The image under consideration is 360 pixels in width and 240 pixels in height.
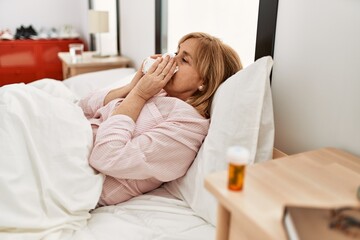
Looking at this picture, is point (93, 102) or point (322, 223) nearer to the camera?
point (322, 223)

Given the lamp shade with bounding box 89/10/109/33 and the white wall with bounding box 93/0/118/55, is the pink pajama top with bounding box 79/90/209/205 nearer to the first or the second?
the lamp shade with bounding box 89/10/109/33

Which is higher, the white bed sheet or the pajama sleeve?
the pajama sleeve

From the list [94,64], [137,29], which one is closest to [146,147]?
[137,29]

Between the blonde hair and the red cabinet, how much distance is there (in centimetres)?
304

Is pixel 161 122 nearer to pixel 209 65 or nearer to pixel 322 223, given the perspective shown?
pixel 209 65

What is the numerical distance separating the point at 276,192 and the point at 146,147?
0.52m

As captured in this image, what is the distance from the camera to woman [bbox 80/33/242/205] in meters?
1.07

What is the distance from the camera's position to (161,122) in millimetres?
1175

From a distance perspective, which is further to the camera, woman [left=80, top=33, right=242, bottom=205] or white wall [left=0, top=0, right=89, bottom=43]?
white wall [left=0, top=0, right=89, bottom=43]

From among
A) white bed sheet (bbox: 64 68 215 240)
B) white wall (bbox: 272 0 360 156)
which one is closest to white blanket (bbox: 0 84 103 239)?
white bed sheet (bbox: 64 68 215 240)

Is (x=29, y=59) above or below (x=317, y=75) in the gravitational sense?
below

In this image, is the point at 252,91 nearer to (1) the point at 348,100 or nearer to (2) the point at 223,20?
(1) the point at 348,100

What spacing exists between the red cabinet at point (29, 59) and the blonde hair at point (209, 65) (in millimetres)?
3042

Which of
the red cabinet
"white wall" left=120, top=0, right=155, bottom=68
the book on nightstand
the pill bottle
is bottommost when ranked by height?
the red cabinet
